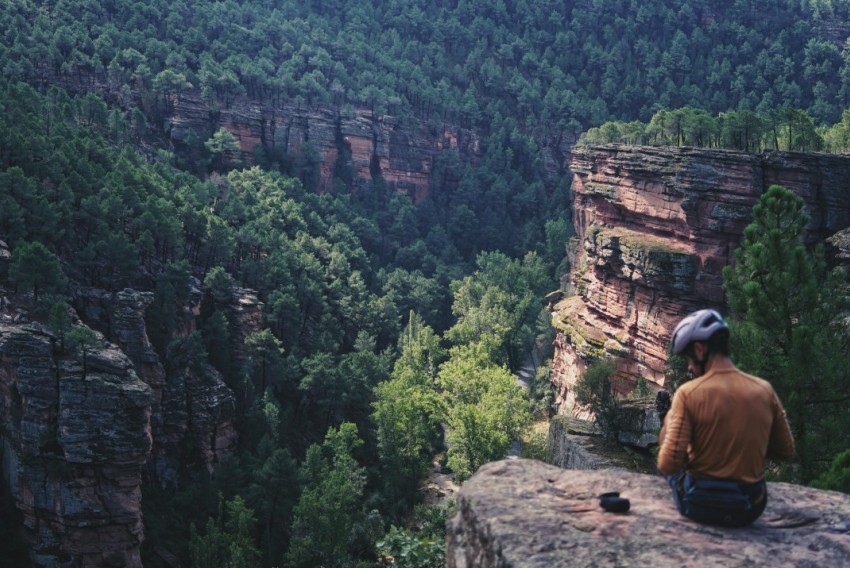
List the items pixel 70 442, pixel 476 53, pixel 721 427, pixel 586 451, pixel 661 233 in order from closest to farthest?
pixel 721 427, pixel 586 451, pixel 70 442, pixel 661 233, pixel 476 53

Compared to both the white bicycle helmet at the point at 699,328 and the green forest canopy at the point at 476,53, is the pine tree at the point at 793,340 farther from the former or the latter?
the green forest canopy at the point at 476,53

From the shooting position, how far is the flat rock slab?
7.99 m

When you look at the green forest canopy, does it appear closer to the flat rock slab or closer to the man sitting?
the flat rock slab

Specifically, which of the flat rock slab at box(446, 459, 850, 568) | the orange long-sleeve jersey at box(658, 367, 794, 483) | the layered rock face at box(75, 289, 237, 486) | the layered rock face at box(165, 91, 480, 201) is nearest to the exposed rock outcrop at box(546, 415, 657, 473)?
the flat rock slab at box(446, 459, 850, 568)

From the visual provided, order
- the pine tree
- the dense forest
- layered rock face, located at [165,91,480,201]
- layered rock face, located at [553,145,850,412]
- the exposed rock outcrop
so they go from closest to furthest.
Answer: the pine tree, the exposed rock outcrop, layered rock face, located at [553,145,850,412], the dense forest, layered rock face, located at [165,91,480,201]

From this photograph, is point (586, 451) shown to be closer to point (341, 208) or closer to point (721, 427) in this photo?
point (721, 427)

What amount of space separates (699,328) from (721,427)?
1.05 meters

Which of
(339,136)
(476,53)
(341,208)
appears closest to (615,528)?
(341,208)

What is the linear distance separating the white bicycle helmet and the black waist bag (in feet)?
4.67

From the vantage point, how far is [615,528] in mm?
8492

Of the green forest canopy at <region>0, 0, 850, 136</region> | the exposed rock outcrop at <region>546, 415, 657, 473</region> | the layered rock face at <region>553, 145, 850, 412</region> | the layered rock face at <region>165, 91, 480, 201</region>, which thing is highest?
the green forest canopy at <region>0, 0, 850, 136</region>

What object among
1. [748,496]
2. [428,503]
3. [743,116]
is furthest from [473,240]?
[748,496]

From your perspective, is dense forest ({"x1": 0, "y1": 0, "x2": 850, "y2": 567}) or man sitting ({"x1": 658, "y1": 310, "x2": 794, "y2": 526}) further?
dense forest ({"x1": 0, "y1": 0, "x2": 850, "y2": 567})

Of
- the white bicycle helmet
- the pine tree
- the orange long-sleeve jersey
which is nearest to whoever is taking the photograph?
the orange long-sleeve jersey
